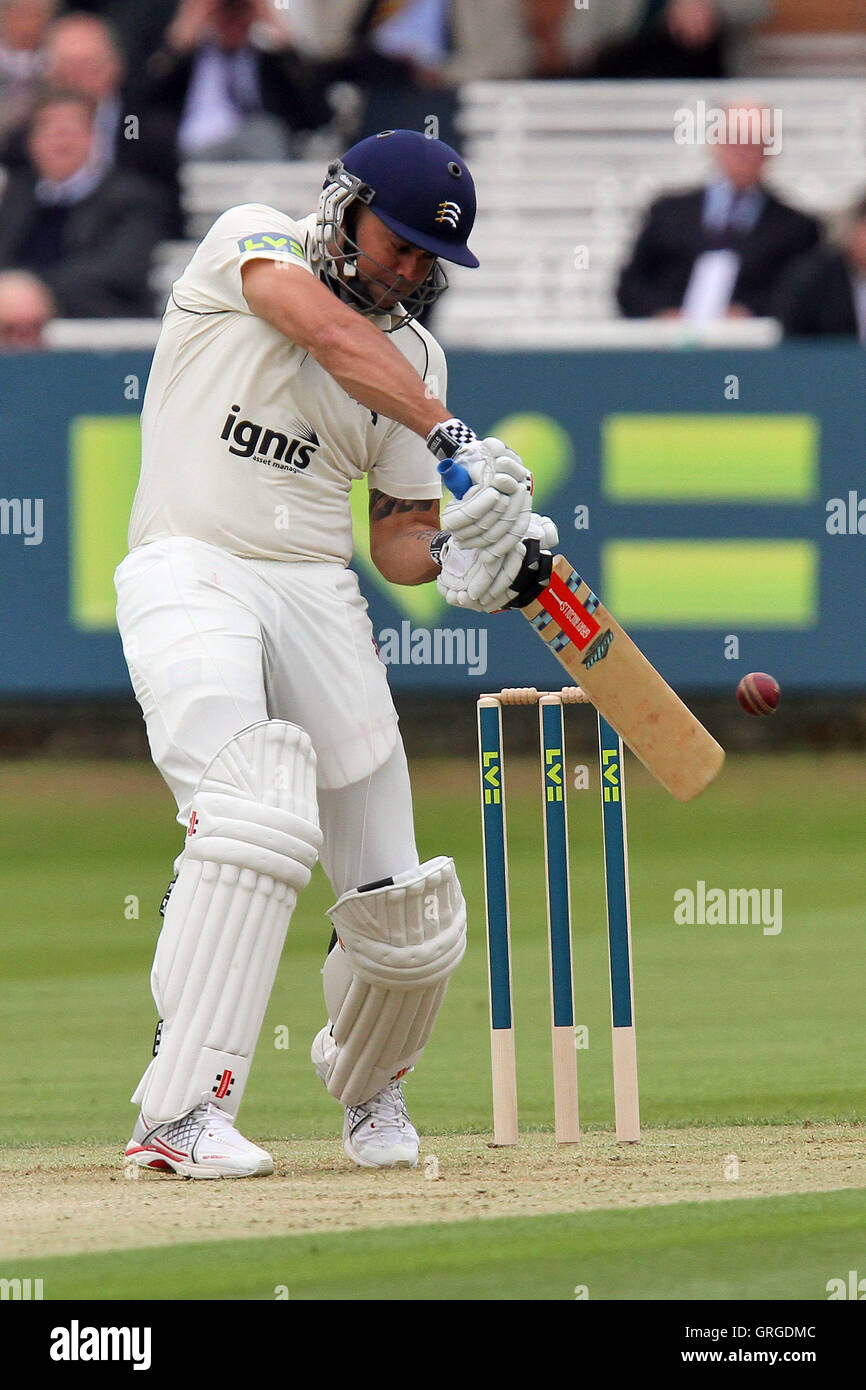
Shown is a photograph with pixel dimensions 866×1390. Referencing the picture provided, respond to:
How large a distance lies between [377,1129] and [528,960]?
2883 mm

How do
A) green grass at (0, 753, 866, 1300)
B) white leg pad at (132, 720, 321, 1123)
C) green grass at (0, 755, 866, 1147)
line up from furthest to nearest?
green grass at (0, 755, 866, 1147)
white leg pad at (132, 720, 321, 1123)
green grass at (0, 753, 866, 1300)

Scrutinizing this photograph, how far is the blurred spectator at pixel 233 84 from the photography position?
12.2 m

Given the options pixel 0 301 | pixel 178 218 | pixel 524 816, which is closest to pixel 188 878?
pixel 524 816

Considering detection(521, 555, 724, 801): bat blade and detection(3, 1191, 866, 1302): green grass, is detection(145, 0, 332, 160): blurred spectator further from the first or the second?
detection(3, 1191, 866, 1302): green grass

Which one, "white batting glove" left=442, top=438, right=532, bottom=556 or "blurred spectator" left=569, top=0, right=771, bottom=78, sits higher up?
"blurred spectator" left=569, top=0, right=771, bottom=78

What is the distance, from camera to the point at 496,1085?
496cm

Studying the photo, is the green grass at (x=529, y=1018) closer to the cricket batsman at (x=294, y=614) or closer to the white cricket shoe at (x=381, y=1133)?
the white cricket shoe at (x=381, y=1133)

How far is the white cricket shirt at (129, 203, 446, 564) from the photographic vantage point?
14.9ft

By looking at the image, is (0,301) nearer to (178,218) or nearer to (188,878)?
(178,218)

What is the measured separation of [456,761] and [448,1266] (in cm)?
701

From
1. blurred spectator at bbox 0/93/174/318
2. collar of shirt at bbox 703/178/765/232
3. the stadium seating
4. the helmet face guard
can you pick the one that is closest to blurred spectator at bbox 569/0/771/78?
the stadium seating

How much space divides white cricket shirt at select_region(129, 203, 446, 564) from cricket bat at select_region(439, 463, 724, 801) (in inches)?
20.3

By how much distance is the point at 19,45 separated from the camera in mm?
13094

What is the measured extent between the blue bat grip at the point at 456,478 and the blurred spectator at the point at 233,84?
8414mm
